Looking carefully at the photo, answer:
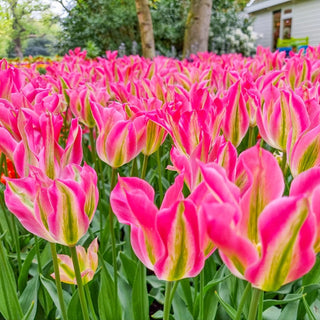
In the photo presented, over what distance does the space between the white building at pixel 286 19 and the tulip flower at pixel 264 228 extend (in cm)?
2109

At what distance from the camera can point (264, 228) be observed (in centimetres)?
43

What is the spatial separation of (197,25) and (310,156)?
7.85 metres

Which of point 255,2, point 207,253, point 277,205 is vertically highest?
point 255,2

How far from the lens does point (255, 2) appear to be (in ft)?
83.4

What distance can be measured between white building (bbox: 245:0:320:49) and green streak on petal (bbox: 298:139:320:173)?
20.7 meters

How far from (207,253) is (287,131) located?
52 cm

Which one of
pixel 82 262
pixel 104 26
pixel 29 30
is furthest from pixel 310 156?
pixel 29 30

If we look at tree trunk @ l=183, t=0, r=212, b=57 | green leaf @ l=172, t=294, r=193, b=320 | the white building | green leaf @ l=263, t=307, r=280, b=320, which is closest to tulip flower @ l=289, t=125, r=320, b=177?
green leaf @ l=172, t=294, r=193, b=320

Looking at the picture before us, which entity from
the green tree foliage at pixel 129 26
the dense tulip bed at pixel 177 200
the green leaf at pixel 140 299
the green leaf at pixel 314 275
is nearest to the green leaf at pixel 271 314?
the dense tulip bed at pixel 177 200

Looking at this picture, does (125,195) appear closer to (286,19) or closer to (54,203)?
(54,203)

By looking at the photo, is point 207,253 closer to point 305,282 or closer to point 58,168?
point 58,168

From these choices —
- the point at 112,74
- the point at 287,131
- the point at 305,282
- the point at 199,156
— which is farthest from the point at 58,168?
the point at 112,74

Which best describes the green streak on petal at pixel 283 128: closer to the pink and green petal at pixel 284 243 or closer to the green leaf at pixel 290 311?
the green leaf at pixel 290 311

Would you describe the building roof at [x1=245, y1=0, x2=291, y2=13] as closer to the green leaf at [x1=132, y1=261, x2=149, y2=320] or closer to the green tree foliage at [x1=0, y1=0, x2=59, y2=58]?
the green tree foliage at [x1=0, y1=0, x2=59, y2=58]
